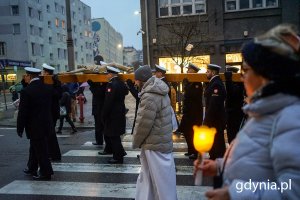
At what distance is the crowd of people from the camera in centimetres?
181

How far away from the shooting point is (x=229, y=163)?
2053 millimetres

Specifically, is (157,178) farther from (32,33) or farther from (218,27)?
(32,33)

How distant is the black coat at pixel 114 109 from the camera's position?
25.8 ft

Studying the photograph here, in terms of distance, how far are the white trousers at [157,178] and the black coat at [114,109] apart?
2951mm

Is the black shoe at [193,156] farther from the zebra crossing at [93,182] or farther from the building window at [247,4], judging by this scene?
the building window at [247,4]

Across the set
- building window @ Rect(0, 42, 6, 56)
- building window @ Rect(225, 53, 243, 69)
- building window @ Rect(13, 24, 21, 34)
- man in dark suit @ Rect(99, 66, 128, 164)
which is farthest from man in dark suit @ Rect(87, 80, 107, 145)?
building window @ Rect(0, 42, 6, 56)

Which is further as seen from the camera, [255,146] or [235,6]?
[235,6]

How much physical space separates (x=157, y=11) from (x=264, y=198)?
2206 centimetres

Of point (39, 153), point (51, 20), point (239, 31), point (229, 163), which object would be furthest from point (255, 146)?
point (51, 20)

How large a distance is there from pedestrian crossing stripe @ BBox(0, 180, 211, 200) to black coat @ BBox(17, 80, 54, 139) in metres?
0.87

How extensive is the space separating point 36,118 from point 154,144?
9.26 ft

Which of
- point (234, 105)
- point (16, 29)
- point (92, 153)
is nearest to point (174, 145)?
point (92, 153)

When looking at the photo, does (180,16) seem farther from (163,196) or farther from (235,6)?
(163,196)

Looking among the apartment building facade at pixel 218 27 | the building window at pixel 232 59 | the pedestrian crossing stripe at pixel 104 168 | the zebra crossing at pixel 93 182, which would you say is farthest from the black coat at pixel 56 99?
the building window at pixel 232 59
